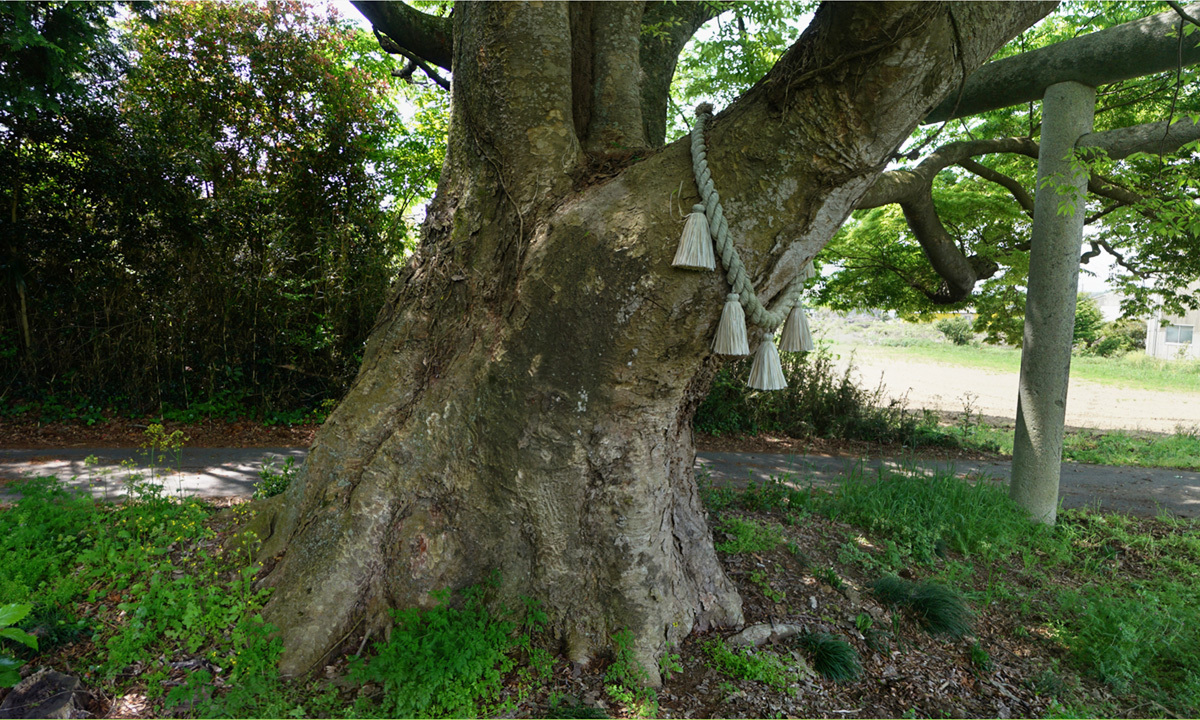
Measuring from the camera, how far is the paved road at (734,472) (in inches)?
191

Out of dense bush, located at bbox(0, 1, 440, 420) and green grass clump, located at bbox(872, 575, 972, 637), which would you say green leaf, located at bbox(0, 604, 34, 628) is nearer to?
green grass clump, located at bbox(872, 575, 972, 637)

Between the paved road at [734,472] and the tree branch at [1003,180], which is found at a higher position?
the tree branch at [1003,180]

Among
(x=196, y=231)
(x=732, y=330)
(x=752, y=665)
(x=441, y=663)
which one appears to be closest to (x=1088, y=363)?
(x=752, y=665)

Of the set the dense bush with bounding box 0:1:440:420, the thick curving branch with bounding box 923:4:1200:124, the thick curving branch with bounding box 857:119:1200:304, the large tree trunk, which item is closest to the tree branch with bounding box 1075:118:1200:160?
the thick curving branch with bounding box 857:119:1200:304

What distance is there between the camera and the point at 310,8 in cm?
793

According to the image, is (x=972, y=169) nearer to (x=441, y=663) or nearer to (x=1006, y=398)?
(x=441, y=663)

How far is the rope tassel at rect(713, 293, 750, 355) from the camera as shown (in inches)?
89.8

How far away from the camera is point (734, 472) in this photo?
629 cm

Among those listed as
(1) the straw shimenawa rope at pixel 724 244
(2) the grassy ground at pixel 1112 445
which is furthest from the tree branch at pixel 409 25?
(2) the grassy ground at pixel 1112 445

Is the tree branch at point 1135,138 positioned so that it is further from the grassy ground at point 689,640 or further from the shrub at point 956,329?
the shrub at point 956,329

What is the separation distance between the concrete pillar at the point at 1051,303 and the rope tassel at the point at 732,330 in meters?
3.93

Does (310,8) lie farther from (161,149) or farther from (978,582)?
(978,582)

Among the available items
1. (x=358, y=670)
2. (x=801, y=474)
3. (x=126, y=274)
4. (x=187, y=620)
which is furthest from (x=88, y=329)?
(x=801, y=474)

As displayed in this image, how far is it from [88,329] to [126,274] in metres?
0.80
